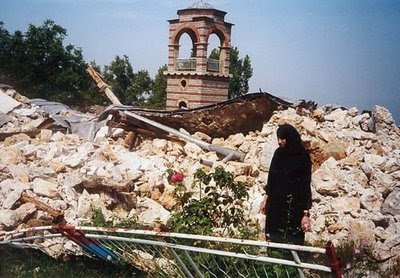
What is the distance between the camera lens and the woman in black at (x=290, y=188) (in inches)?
124

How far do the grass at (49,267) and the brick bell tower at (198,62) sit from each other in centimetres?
1111

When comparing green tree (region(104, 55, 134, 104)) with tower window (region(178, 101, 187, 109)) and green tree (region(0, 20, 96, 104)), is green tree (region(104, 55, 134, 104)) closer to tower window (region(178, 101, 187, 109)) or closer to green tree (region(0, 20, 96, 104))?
green tree (region(0, 20, 96, 104))

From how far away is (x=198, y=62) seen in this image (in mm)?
14039

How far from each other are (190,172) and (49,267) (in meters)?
2.77

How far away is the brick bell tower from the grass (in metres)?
11.1

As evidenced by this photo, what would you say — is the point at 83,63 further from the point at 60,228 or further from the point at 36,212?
the point at 60,228

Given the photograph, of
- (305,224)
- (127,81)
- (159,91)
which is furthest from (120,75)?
(305,224)

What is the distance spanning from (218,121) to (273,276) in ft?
15.8

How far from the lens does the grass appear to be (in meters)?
3.38

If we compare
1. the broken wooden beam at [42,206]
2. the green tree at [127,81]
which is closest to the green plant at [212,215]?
the broken wooden beam at [42,206]

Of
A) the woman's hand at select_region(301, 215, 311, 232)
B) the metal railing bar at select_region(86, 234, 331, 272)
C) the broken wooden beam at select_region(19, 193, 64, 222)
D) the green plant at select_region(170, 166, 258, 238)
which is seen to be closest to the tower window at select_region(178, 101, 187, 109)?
the broken wooden beam at select_region(19, 193, 64, 222)

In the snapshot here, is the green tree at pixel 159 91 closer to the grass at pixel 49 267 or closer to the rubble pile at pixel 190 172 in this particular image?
the rubble pile at pixel 190 172

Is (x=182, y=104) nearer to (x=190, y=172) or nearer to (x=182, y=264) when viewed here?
(x=190, y=172)

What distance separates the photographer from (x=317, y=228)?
4.70m
